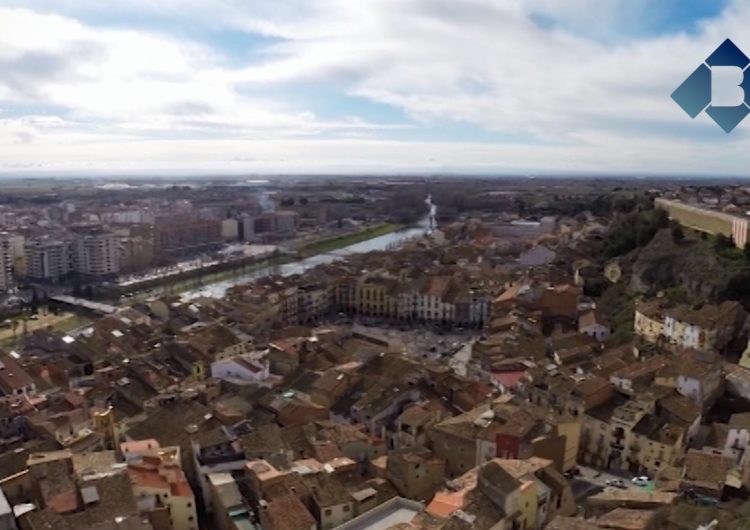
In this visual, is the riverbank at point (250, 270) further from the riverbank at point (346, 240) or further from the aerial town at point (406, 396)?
the aerial town at point (406, 396)

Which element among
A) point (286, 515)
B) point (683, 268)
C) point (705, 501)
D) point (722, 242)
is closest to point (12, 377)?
point (286, 515)

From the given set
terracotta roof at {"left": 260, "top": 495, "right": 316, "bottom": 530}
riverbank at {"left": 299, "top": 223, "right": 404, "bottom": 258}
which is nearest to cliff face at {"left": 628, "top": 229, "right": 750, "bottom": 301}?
terracotta roof at {"left": 260, "top": 495, "right": 316, "bottom": 530}

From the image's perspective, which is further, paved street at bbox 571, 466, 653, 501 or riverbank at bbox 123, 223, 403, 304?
riverbank at bbox 123, 223, 403, 304

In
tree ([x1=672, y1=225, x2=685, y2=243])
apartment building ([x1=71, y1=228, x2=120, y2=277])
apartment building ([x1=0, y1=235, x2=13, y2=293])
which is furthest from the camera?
apartment building ([x1=71, y1=228, x2=120, y2=277])

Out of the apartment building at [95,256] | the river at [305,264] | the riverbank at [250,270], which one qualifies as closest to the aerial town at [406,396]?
the riverbank at [250,270]

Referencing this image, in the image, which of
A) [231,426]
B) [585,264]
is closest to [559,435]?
[231,426]

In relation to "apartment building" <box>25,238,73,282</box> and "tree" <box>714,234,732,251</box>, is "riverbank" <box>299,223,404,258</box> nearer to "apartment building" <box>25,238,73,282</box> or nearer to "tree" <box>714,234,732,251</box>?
"apartment building" <box>25,238,73,282</box>

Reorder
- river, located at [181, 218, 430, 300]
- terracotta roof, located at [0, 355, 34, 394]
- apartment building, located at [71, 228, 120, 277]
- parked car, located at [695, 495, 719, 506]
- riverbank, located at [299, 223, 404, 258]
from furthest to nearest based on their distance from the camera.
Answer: riverbank, located at [299, 223, 404, 258]
apartment building, located at [71, 228, 120, 277]
river, located at [181, 218, 430, 300]
terracotta roof, located at [0, 355, 34, 394]
parked car, located at [695, 495, 719, 506]
